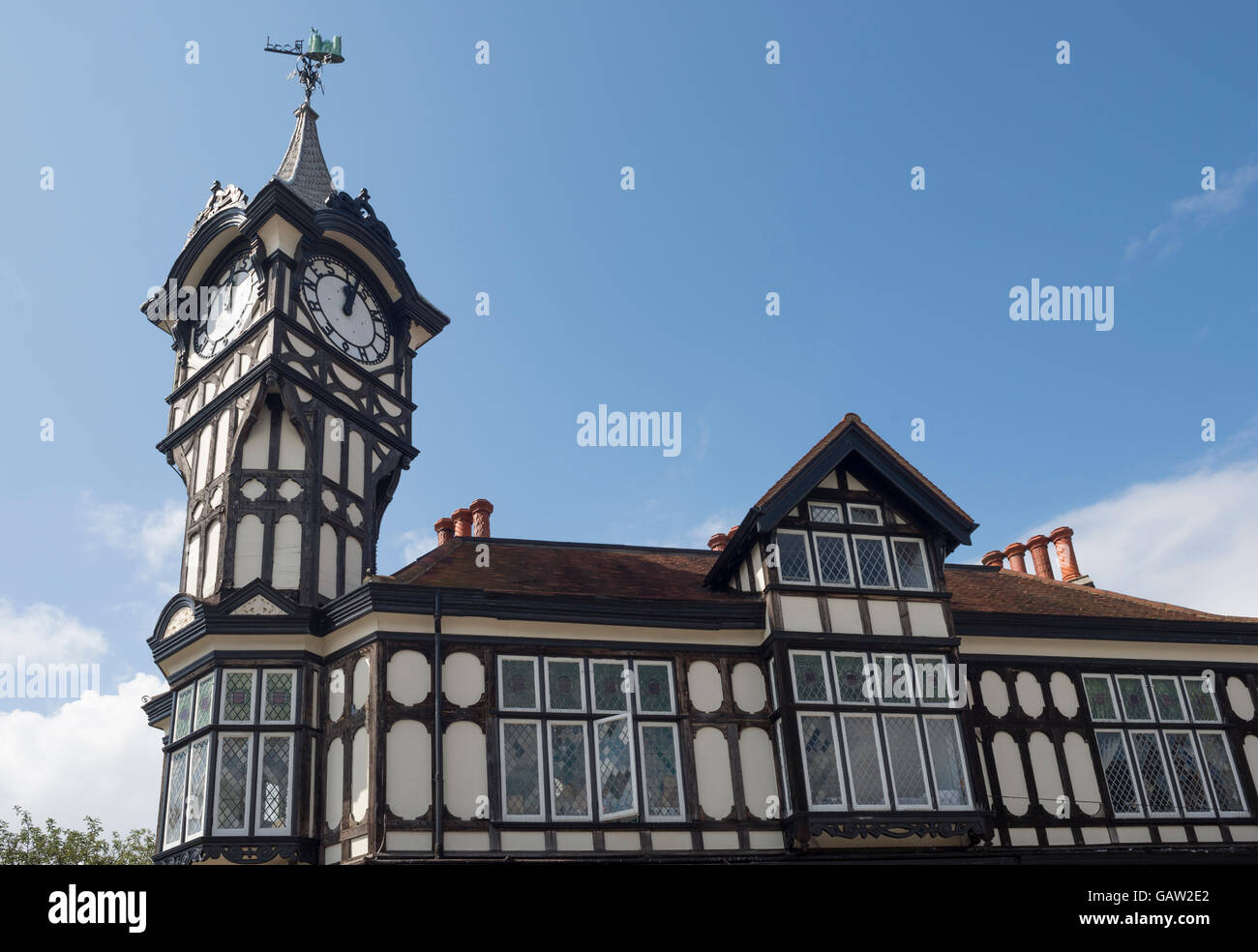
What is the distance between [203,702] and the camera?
2042cm

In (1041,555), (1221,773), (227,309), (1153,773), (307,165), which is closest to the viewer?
(1153,773)

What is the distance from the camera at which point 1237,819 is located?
23578 millimetres

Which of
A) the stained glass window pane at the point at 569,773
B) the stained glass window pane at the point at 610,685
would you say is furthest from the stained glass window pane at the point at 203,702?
the stained glass window pane at the point at 610,685

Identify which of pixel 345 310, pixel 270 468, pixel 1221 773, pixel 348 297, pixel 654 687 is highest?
pixel 348 297

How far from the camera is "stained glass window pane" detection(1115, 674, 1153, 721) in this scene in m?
24.4

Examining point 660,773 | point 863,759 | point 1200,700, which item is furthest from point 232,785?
point 1200,700

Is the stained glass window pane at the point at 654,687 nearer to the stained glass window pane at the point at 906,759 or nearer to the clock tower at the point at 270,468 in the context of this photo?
the stained glass window pane at the point at 906,759

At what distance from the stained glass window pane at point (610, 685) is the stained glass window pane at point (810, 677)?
10.7ft

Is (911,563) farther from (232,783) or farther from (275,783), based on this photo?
(232,783)

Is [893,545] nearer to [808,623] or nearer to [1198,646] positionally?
[808,623]

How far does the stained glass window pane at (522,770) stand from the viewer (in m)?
19.7

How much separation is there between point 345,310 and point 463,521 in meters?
5.76

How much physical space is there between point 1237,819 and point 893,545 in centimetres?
917
